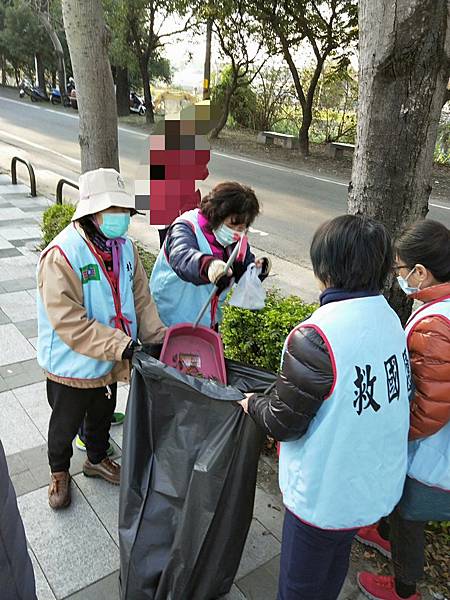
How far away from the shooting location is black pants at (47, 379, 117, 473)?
96.1 inches

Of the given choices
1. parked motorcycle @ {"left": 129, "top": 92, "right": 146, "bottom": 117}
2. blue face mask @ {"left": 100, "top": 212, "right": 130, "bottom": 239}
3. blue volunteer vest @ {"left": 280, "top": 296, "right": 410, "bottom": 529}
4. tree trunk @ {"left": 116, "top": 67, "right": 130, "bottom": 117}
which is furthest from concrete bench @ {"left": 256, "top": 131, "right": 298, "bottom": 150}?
blue volunteer vest @ {"left": 280, "top": 296, "right": 410, "bottom": 529}

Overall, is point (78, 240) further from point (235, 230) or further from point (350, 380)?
point (350, 380)

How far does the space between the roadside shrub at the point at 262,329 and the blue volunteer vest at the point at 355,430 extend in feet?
3.84

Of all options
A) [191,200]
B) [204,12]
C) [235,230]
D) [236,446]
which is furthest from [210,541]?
[204,12]

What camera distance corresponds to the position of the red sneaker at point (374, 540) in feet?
8.02

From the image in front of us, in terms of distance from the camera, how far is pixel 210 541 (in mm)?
1935

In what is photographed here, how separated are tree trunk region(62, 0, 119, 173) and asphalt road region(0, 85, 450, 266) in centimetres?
131

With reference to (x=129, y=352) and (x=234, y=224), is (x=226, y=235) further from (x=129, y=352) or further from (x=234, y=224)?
(x=129, y=352)

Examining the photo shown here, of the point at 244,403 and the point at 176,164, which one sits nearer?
the point at 244,403

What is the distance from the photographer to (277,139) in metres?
17.9

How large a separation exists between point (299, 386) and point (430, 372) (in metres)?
0.55

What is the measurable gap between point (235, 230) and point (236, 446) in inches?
39.5

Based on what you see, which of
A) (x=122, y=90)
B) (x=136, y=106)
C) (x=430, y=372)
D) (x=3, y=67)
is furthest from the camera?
(x=3, y=67)

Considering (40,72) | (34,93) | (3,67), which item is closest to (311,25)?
(34,93)
